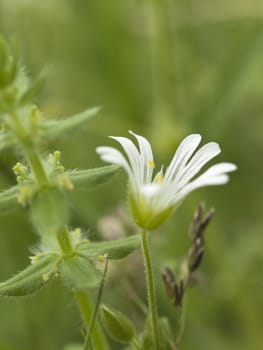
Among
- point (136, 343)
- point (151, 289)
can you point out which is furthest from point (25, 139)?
point (136, 343)

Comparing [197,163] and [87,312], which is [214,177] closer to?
[197,163]

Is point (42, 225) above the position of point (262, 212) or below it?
below

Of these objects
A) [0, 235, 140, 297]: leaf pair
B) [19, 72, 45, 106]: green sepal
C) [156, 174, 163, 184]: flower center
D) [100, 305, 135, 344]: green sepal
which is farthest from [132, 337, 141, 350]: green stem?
[19, 72, 45, 106]: green sepal

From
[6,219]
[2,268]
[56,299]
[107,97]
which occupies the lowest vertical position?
[56,299]

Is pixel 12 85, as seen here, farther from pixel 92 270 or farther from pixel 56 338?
pixel 56 338

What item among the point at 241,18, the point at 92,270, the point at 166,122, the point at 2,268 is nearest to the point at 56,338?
the point at 2,268

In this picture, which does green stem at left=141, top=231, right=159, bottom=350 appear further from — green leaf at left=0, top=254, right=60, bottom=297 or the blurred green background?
the blurred green background

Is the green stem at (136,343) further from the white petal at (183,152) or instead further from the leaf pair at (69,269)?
the white petal at (183,152)
